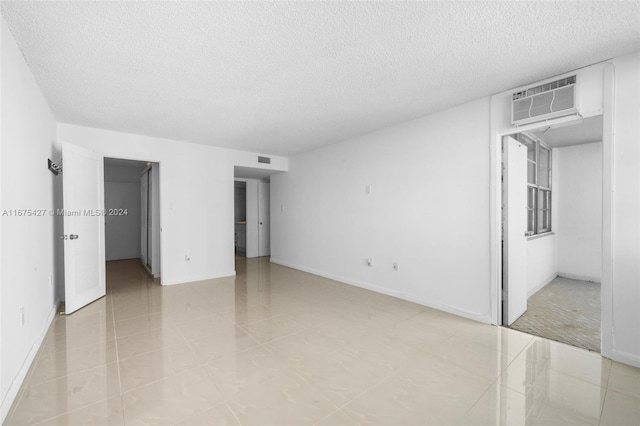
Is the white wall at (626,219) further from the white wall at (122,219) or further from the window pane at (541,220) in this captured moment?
the white wall at (122,219)

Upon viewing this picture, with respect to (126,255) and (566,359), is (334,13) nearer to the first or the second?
(566,359)

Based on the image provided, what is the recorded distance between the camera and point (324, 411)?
1783 millimetres

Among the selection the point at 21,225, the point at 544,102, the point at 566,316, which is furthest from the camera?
the point at 566,316

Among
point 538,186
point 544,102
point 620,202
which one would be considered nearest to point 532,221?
point 538,186

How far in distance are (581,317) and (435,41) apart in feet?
11.4

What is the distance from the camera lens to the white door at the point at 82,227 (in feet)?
11.5

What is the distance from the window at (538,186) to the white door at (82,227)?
5.99 m

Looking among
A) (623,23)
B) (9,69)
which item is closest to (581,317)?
(623,23)

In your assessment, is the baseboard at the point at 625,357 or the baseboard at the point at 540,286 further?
the baseboard at the point at 540,286

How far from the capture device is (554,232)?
5.22 meters

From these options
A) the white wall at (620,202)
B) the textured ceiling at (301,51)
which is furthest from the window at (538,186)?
the textured ceiling at (301,51)

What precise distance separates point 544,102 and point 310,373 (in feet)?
10.5

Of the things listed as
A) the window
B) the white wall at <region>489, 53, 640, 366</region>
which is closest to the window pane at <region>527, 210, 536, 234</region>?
the window

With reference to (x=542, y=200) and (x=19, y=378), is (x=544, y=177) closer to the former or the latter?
(x=542, y=200)
